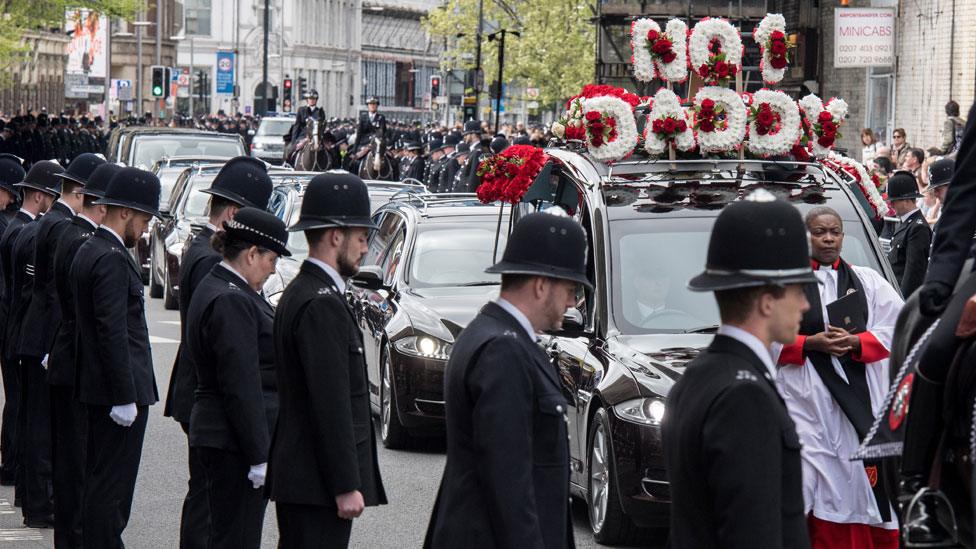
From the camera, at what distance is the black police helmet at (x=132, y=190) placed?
841 cm

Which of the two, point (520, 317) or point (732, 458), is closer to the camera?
point (732, 458)

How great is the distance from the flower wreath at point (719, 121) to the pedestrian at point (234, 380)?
3799 mm

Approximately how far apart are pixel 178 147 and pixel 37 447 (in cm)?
2053

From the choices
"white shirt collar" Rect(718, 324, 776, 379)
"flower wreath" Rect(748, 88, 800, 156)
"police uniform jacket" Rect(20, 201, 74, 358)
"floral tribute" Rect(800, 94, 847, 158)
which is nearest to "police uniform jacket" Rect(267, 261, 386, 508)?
"white shirt collar" Rect(718, 324, 776, 379)

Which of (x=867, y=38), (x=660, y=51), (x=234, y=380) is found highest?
(x=867, y=38)

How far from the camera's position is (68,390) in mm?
9117

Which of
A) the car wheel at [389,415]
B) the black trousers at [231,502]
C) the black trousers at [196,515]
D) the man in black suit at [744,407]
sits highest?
the man in black suit at [744,407]

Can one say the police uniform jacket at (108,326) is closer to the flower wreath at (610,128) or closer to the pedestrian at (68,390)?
the pedestrian at (68,390)

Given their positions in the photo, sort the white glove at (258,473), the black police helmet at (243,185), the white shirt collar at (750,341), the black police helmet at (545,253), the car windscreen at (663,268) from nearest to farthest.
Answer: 1. the white shirt collar at (750,341)
2. the black police helmet at (545,253)
3. the white glove at (258,473)
4. the black police helmet at (243,185)
5. the car windscreen at (663,268)

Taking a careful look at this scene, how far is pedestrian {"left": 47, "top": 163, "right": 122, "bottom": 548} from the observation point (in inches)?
351

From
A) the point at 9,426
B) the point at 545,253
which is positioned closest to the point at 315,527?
the point at 545,253

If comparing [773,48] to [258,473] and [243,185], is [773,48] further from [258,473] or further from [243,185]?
[258,473]

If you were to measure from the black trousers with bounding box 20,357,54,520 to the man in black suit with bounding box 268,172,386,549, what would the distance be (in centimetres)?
405

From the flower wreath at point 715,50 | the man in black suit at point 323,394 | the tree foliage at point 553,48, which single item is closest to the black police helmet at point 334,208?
the man in black suit at point 323,394
